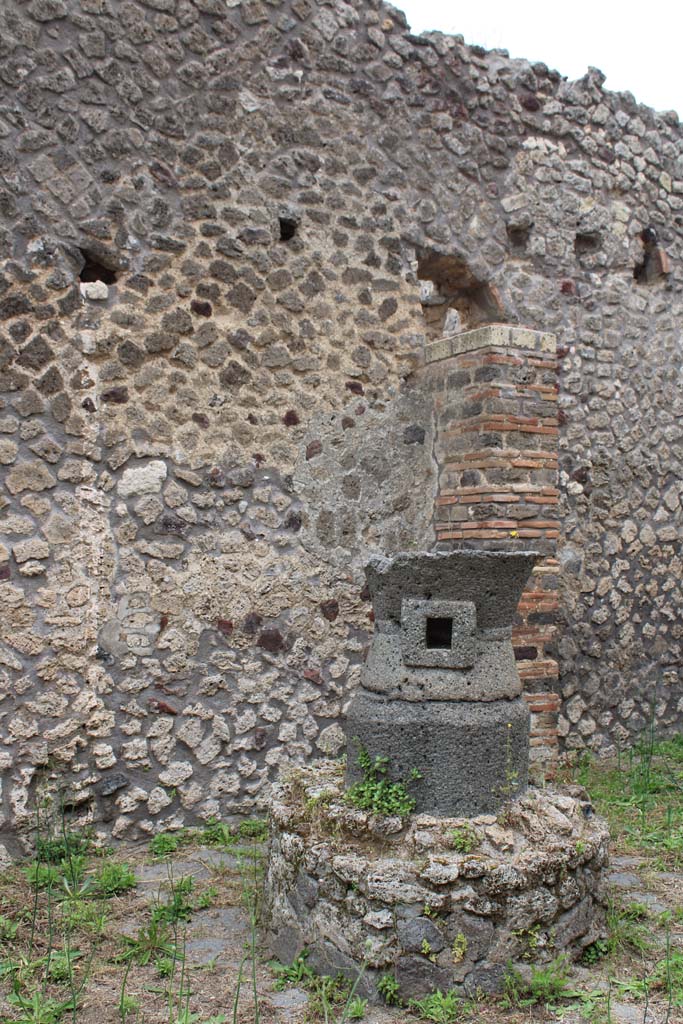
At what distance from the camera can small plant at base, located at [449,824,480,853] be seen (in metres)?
3.34

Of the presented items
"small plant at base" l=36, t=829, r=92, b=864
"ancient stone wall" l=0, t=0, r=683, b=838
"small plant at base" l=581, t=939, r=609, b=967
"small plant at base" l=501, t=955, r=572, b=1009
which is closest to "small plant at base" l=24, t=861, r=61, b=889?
"small plant at base" l=36, t=829, r=92, b=864

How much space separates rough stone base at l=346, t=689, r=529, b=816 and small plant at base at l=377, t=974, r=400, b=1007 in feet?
2.00

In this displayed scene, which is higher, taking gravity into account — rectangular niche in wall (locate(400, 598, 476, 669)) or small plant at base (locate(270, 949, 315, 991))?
rectangular niche in wall (locate(400, 598, 476, 669))

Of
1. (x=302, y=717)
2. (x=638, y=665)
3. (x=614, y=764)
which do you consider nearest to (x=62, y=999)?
(x=302, y=717)

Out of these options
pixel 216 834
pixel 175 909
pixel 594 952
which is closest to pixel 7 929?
pixel 175 909

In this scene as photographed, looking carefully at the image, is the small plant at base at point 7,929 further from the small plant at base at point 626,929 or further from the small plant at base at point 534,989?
the small plant at base at point 626,929

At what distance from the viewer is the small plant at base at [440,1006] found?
10.0ft

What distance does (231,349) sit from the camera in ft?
17.0

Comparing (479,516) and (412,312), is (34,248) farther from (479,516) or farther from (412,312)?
(479,516)

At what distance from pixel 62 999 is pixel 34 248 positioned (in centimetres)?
338

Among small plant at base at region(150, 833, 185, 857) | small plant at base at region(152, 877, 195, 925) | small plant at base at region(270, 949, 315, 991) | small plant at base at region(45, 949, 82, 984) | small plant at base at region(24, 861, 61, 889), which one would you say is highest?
small plant at base at region(150, 833, 185, 857)

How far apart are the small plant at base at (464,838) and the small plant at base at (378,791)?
0.22m

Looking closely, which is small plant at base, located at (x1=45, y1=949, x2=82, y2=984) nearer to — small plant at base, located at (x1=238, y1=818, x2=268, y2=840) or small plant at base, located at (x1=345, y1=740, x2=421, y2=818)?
small plant at base, located at (x1=345, y1=740, x2=421, y2=818)

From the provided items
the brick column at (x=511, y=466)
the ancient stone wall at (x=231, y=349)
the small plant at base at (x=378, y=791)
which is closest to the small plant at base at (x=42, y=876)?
the ancient stone wall at (x=231, y=349)
